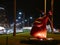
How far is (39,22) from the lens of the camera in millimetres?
24094

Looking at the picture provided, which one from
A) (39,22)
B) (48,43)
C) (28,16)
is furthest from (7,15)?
(48,43)

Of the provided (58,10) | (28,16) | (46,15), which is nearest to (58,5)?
(58,10)

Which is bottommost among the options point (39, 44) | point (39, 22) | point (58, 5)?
Result: point (39, 44)

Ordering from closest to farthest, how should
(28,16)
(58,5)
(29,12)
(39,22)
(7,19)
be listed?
1. (39,22)
2. (58,5)
3. (7,19)
4. (29,12)
5. (28,16)

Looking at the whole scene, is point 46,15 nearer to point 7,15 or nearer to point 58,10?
point 58,10

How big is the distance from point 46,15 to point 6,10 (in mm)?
41623

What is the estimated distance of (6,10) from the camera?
65.0m

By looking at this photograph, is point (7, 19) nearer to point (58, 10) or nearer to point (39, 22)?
point (58, 10)

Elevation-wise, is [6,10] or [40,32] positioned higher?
[6,10]

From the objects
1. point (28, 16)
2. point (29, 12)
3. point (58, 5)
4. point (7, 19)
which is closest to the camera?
point (58, 5)

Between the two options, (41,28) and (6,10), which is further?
(6,10)

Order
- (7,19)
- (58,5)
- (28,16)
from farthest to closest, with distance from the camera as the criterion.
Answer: (28,16), (7,19), (58,5)

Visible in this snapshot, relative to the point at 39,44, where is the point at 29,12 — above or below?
above

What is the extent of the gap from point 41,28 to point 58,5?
29.6 metres
